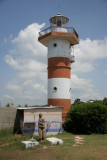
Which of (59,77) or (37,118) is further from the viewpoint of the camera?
(59,77)

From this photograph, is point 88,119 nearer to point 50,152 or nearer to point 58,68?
point 58,68

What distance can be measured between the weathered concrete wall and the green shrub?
203 inches

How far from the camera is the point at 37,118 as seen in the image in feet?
49.1

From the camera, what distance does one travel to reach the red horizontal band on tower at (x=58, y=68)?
17.8 metres

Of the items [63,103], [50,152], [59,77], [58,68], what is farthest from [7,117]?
[58,68]

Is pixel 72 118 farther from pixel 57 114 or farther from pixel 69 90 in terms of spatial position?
pixel 69 90

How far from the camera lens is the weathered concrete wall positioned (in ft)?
48.2

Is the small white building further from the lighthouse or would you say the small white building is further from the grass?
the grass

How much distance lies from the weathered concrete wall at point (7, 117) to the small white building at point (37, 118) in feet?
2.19

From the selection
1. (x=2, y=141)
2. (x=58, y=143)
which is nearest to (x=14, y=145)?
(x=2, y=141)

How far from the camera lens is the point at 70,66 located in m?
18.9

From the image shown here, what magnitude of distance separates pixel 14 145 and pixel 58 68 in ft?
29.8

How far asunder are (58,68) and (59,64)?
1.39 feet

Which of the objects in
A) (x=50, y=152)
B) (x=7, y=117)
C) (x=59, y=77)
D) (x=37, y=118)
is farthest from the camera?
(x=59, y=77)
